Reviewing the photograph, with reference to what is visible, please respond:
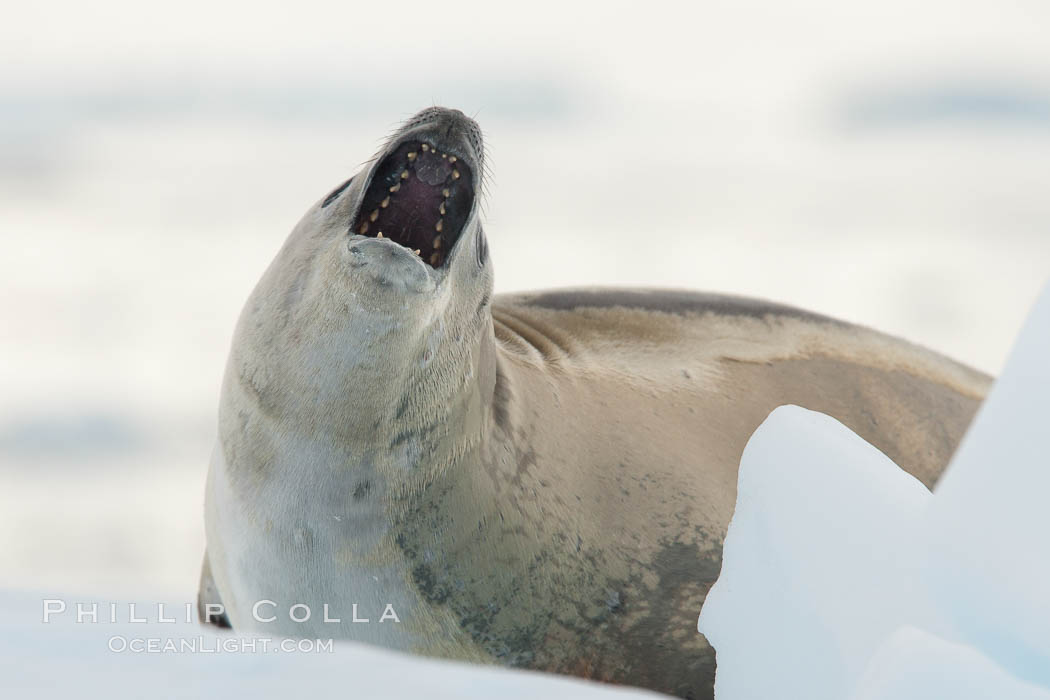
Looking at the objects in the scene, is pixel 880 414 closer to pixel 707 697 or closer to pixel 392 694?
pixel 707 697

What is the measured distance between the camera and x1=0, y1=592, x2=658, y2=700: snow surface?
6.11 ft

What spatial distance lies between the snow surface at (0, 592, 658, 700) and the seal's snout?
124 centimetres

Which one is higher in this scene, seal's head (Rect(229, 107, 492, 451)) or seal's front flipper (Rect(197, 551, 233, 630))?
seal's head (Rect(229, 107, 492, 451))

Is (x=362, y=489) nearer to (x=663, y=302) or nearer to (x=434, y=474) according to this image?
(x=434, y=474)

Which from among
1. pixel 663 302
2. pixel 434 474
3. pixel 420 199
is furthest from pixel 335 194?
pixel 663 302

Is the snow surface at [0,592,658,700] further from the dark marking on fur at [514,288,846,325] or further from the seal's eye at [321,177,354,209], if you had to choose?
the dark marking on fur at [514,288,846,325]

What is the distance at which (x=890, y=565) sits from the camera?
244 cm

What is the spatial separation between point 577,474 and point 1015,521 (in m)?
1.47

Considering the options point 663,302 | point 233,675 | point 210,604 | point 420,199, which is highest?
point 420,199

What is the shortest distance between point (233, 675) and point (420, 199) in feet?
5.09

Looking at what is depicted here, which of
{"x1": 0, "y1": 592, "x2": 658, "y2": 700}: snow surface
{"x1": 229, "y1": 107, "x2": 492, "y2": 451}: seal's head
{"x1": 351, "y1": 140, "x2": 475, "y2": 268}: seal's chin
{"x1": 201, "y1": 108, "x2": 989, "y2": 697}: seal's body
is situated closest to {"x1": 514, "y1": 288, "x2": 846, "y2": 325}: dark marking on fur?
{"x1": 201, "y1": 108, "x2": 989, "y2": 697}: seal's body

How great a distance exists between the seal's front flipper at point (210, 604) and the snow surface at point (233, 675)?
1.96 metres

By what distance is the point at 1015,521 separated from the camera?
84.3 inches

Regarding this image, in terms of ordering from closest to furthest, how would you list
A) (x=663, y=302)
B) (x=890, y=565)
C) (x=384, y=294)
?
(x=890, y=565), (x=384, y=294), (x=663, y=302)
